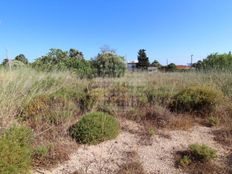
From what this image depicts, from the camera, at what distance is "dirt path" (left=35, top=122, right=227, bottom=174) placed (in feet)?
11.0

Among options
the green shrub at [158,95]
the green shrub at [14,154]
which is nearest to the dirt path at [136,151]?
the green shrub at [14,154]

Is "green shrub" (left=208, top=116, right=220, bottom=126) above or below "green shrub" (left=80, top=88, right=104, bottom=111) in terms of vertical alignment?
below

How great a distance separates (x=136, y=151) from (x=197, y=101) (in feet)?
8.23

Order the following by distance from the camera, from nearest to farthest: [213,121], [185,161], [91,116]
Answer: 1. [185,161]
2. [91,116]
3. [213,121]

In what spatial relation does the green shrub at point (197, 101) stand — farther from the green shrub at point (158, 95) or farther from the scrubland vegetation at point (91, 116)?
A: the green shrub at point (158, 95)

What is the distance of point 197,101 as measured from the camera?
5746mm

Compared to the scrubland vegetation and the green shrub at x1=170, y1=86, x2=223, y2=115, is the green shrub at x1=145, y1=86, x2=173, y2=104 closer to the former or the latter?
the scrubland vegetation

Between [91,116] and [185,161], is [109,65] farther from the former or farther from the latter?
[185,161]

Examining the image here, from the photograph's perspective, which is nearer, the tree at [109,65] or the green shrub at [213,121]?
the green shrub at [213,121]

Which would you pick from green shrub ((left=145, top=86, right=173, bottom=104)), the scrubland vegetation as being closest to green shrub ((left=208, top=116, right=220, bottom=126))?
the scrubland vegetation

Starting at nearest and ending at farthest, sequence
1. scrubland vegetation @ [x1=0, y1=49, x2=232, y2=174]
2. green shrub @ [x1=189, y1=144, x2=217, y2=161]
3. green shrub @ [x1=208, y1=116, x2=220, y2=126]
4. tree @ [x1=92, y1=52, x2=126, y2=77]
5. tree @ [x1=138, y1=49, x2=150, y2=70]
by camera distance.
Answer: scrubland vegetation @ [x1=0, y1=49, x2=232, y2=174]
green shrub @ [x1=189, y1=144, x2=217, y2=161]
green shrub @ [x1=208, y1=116, x2=220, y2=126]
tree @ [x1=92, y1=52, x2=126, y2=77]
tree @ [x1=138, y1=49, x2=150, y2=70]

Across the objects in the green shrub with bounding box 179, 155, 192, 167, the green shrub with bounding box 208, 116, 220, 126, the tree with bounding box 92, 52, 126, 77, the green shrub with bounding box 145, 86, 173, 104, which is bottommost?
the green shrub with bounding box 179, 155, 192, 167

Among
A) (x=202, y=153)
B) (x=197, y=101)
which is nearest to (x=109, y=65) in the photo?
(x=197, y=101)

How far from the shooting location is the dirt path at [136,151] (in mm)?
3365
